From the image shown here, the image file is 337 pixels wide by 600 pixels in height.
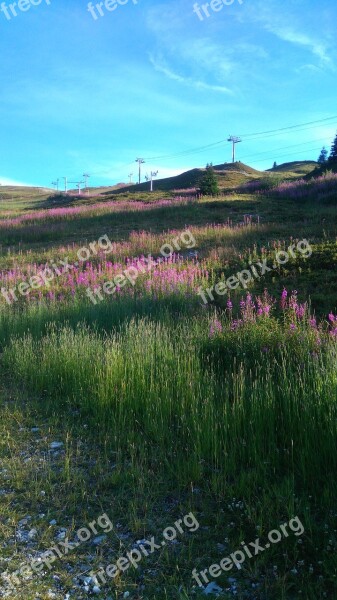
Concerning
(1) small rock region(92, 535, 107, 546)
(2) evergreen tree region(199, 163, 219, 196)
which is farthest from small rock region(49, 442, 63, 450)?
(2) evergreen tree region(199, 163, 219, 196)

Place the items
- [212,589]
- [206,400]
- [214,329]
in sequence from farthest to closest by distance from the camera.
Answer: [214,329], [206,400], [212,589]

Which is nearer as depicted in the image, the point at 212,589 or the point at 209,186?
the point at 212,589

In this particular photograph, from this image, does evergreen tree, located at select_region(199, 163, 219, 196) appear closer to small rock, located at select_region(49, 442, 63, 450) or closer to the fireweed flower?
the fireweed flower

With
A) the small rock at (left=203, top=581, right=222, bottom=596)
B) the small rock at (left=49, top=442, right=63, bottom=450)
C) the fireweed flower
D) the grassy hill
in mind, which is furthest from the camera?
the grassy hill

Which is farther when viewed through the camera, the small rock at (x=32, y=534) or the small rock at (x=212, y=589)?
the small rock at (x=32, y=534)

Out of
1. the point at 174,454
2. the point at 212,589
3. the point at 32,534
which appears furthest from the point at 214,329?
the point at 212,589

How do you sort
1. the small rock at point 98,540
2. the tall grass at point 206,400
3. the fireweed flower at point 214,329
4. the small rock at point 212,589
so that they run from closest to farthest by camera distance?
the small rock at point 212,589
the small rock at point 98,540
the tall grass at point 206,400
the fireweed flower at point 214,329

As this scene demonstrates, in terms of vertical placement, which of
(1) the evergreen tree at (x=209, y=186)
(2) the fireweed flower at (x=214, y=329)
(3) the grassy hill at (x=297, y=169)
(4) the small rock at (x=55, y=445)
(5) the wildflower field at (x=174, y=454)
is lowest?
(4) the small rock at (x=55, y=445)

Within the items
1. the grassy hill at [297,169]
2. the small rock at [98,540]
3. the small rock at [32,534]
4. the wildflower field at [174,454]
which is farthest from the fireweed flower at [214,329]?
the grassy hill at [297,169]

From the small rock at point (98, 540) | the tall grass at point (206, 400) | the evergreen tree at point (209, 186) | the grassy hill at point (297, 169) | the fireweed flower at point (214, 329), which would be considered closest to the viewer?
the small rock at point (98, 540)

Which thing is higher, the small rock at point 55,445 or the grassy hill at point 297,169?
the grassy hill at point 297,169

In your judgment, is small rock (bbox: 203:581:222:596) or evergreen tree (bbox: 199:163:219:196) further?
evergreen tree (bbox: 199:163:219:196)

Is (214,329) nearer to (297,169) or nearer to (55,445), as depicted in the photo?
(55,445)

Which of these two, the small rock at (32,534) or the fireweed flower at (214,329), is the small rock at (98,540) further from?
the fireweed flower at (214,329)
